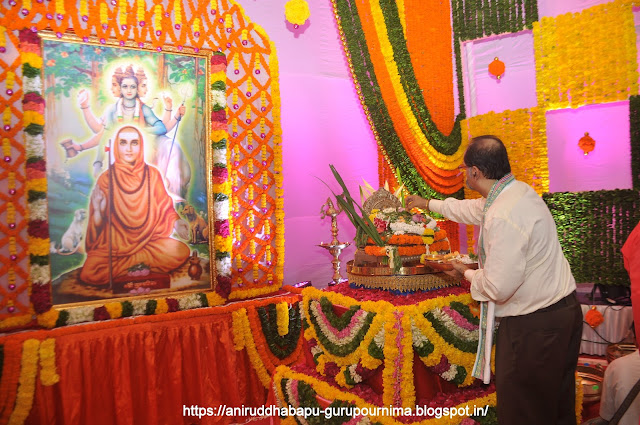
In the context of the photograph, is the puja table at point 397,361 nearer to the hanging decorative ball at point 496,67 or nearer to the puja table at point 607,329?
the puja table at point 607,329

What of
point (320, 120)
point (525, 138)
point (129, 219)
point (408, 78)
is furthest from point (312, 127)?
point (525, 138)

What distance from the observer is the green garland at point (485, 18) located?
5867 mm

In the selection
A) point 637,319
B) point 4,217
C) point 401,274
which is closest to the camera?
point 637,319

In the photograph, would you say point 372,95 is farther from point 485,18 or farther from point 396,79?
point 485,18

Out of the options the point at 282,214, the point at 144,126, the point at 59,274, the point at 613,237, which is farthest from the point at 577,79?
the point at 59,274

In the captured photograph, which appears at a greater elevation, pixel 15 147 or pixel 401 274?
pixel 15 147

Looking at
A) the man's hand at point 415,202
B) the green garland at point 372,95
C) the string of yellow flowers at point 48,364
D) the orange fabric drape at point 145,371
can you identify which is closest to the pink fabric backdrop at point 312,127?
the green garland at point 372,95

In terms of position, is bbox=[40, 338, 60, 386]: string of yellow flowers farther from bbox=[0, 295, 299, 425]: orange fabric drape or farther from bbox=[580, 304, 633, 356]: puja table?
bbox=[580, 304, 633, 356]: puja table

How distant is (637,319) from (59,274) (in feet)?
13.5

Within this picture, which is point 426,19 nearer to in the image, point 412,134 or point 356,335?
point 412,134

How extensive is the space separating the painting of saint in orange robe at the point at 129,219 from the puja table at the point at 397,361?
1.99m

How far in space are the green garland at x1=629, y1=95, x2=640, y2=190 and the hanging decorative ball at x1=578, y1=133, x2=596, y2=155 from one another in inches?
21.3

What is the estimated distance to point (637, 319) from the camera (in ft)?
7.64

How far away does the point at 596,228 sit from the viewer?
5.32 m
